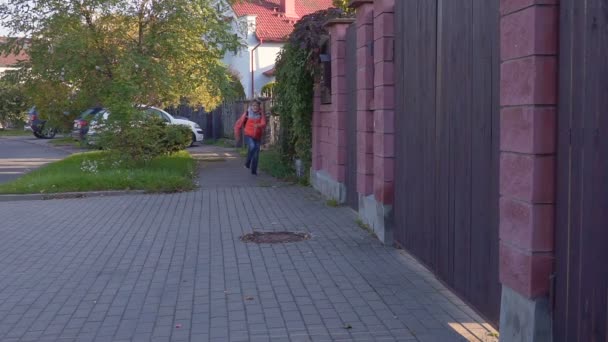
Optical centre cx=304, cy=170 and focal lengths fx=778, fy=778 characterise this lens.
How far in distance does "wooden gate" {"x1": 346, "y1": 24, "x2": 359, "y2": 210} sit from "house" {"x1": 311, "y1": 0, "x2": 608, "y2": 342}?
58.7 inches

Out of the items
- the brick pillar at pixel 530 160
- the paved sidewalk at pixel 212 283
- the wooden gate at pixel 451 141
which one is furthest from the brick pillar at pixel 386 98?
the brick pillar at pixel 530 160

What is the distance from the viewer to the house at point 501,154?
13.5 feet

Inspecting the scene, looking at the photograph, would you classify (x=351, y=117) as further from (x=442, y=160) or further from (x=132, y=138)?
(x=132, y=138)

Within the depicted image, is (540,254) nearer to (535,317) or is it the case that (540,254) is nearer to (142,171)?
(535,317)

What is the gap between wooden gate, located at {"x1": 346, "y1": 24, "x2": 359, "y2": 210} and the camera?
11.2 m

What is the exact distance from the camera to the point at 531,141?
4.54 m

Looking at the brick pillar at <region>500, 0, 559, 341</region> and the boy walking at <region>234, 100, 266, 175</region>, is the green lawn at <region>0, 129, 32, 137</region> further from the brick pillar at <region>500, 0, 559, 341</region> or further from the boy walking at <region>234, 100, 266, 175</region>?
the brick pillar at <region>500, 0, 559, 341</region>

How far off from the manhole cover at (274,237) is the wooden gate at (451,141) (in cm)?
137

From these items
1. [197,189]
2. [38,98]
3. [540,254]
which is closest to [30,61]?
[38,98]

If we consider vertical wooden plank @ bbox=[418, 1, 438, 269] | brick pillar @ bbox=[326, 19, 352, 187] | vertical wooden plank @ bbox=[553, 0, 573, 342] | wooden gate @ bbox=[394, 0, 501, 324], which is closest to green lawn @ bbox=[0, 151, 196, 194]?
brick pillar @ bbox=[326, 19, 352, 187]

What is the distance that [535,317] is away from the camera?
4578 mm

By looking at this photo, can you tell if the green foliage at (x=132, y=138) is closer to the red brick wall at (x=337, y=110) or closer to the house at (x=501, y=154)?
the red brick wall at (x=337, y=110)

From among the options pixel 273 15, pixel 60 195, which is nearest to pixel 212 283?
pixel 60 195

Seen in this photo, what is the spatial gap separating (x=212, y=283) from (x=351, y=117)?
16.0 ft
